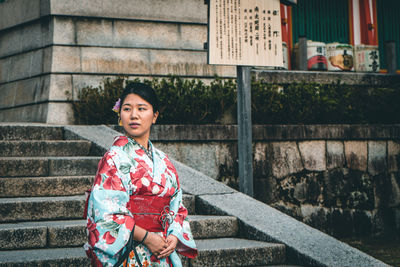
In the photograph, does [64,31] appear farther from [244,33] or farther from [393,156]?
[393,156]

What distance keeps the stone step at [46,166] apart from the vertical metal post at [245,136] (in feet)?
5.28

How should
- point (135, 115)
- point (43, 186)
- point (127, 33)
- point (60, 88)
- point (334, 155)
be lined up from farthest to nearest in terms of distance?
1. point (127, 33)
2. point (60, 88)
3. point (334, 155)
4. point (43, 186)
5. point (135, 115)

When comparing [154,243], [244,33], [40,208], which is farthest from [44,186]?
[154,243]

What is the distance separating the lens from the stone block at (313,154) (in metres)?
7.97

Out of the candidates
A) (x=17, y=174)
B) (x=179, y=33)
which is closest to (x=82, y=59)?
(x=179, y=33)

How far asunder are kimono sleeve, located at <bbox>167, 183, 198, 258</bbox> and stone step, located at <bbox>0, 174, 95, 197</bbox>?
2.79m

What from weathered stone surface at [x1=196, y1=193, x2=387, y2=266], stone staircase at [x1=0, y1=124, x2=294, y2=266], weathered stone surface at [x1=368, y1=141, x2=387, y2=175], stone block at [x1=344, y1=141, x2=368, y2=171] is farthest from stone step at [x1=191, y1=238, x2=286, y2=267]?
weathered stone surface at [x1=368, y1=141, x2=387, y2=175]

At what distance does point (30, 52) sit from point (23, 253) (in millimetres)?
5227

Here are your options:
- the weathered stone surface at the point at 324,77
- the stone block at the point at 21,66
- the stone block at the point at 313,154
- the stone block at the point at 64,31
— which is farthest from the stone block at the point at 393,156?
the stone block at the point at 21,66

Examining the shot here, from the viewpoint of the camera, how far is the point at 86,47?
8.39 metres

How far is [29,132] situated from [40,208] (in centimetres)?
200

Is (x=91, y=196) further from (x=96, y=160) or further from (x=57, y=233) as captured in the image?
(x=96, y=160)

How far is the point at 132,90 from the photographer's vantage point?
3.04 meters

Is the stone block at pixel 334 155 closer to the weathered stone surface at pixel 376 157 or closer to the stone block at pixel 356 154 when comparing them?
the stone block at pixel 356 154
